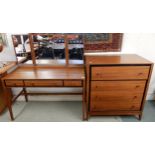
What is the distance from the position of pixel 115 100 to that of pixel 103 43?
841 mm

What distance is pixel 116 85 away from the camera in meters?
1.79

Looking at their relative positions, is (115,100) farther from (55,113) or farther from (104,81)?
(55,113)

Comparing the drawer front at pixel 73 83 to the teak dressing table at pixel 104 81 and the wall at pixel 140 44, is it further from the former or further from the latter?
the wall at pixel 140 44

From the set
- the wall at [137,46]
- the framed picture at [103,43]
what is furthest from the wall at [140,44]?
the framed picture at [103,43]

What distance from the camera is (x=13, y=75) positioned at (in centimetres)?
186

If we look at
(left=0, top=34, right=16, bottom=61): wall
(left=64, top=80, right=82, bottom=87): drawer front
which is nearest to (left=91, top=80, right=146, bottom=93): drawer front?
(left=64, top=80, right=82, bottom=87): drawer front

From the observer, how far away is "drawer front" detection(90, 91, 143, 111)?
186 cm

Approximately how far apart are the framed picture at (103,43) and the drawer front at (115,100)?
673mm

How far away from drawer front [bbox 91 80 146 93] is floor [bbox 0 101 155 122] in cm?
50

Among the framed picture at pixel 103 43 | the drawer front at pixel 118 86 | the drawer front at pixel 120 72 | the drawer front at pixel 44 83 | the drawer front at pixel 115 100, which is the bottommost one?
the drawer front at pixel 115 100

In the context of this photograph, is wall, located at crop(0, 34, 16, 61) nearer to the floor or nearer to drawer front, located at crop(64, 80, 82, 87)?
the floor

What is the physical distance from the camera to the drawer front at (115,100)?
186 cm

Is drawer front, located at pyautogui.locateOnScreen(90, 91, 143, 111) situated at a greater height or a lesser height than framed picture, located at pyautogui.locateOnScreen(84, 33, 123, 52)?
lesser
